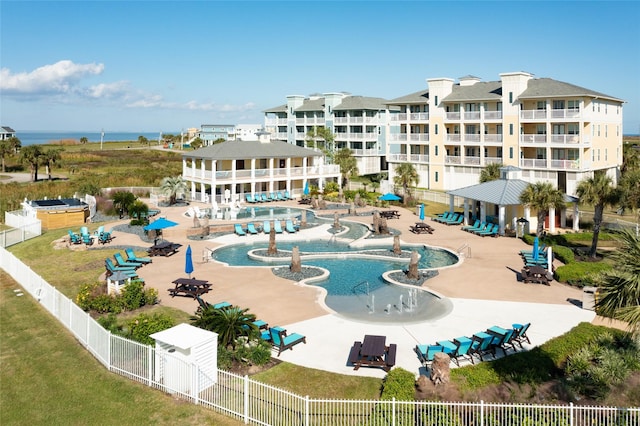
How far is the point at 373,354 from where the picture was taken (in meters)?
15.2

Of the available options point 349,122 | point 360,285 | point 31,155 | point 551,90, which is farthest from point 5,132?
point 360,285

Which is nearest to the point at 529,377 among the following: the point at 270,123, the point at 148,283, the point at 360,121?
the point at 148,283

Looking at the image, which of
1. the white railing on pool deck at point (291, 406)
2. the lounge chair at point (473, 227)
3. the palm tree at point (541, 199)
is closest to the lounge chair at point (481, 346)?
the white railing on pool deck at point (291, 406)

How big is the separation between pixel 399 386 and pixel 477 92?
50.9 meters

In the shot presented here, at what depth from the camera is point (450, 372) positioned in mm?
14438

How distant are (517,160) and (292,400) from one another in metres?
48.0

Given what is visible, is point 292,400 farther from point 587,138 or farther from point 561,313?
point 587,138

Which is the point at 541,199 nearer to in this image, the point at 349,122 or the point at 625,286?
the point at 625,286

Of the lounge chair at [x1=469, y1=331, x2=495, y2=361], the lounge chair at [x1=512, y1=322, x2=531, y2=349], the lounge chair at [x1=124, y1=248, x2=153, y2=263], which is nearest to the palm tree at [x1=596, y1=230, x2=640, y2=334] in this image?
the lounge chair at [x1=469, y1=331, x2=495, y2=361]

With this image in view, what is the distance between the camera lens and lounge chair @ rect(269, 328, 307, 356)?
648 inches

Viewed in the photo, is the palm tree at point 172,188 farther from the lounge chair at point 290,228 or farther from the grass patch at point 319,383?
the grass patch at point 319,383

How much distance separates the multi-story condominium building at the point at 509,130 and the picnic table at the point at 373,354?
41242mm

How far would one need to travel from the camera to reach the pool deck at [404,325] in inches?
676

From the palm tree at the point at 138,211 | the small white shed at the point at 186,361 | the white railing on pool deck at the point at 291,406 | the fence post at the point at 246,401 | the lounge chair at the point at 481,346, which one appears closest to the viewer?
the white railing on pool deck at the point at 291,406
